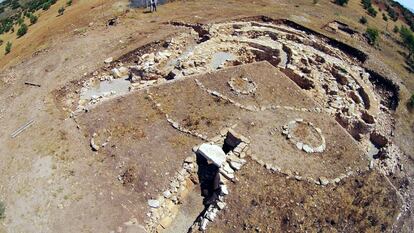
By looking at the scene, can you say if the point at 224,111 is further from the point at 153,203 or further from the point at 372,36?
the point at 372,36

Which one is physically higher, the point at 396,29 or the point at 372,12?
the point at 372,12

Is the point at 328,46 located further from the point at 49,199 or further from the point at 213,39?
the point at 49,199

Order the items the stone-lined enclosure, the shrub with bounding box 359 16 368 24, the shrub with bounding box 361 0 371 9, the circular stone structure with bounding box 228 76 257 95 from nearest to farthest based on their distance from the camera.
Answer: the stone-lined enclosure → the circular stone structure with bounding box 228 76 257 95 → the shrub with bounding box 359 16 368 24 → the shrub with bounding box 361 0 371 9

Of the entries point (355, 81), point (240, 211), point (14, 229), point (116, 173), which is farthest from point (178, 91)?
point (355, 81)

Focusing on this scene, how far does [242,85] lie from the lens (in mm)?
28734

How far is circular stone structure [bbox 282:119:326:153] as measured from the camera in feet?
80.0

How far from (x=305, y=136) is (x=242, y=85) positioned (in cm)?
573

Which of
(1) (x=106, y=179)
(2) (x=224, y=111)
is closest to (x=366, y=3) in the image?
(2) (x=224, y=111)

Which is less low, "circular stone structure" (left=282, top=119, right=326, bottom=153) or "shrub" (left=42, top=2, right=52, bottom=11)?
"circular stone structure" (left=282, top=119, right=326, bottom=153)

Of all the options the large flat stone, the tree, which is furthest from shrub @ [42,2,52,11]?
the tree

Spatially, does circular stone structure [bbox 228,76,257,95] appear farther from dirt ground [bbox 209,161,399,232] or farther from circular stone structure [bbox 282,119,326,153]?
dirt ground [bbox 209,161,399,232]

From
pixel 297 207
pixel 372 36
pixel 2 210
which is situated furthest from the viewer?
pixel 372 36

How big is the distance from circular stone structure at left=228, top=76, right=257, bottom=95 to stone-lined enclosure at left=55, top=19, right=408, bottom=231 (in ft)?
0.22

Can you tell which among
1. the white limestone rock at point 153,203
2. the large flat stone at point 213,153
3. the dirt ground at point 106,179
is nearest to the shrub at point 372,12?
the dirt ground at point 106,179
